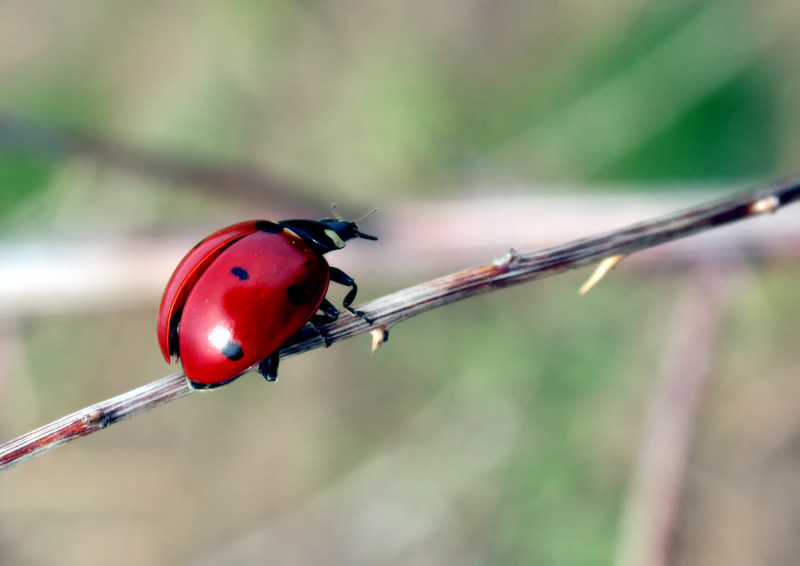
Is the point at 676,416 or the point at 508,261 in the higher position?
the point at 508,261

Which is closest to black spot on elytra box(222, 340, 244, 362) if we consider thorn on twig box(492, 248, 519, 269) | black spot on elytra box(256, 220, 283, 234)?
black spot on elytra box(256, 220, 283, 234)

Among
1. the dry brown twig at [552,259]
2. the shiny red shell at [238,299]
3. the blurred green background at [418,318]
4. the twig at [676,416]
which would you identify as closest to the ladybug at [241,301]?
the shiny red shell at [238,299]

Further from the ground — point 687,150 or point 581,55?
point 581,55

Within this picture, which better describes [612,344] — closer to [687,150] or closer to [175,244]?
[687,150]

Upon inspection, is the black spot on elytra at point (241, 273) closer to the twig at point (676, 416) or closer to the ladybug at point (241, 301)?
the ladybug at point (241, 301)

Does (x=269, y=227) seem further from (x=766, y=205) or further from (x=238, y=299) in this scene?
(x=766, y=205)

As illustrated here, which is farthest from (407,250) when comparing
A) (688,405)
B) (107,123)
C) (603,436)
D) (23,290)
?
(107,123)

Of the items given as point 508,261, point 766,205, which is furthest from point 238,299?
point 766,205
